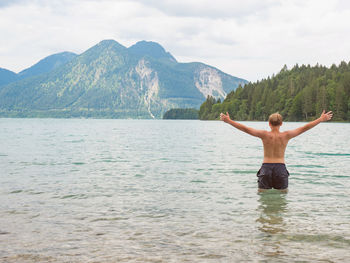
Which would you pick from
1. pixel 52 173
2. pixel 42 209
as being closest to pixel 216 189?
pixel 42 209

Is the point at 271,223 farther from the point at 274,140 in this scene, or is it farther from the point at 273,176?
the point at 274,140

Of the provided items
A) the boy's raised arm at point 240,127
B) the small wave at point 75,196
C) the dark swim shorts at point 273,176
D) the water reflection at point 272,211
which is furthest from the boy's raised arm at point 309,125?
the small wave at point 75,196

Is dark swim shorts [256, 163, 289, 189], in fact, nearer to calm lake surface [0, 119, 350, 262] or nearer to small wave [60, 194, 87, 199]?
calm lake surface [0, 119, 350, 262]

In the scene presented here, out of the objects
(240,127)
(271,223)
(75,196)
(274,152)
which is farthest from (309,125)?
(75,196)

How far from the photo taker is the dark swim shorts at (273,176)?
501 inches

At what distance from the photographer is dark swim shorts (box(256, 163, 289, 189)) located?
41.7 ft

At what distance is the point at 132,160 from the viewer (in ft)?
92.0

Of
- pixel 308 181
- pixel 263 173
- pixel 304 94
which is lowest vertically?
pixel 308 181

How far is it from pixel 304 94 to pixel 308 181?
17493 cm

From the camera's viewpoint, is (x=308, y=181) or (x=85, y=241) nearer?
(x=85, y=241)

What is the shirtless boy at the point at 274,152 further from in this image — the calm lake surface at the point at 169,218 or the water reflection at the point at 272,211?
the calm lake surface at the point at 169,218

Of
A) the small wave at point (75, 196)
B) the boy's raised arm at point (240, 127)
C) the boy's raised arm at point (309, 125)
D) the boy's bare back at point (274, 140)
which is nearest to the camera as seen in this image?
the boy's raised arm at point (309, 125)

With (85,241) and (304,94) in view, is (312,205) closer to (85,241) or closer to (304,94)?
(85,241)

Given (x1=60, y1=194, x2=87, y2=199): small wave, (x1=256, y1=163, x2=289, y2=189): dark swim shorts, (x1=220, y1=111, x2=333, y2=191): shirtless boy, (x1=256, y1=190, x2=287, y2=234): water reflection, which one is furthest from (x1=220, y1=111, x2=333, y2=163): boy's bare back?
(x1=60, y1=194, x2=87, y2=199): small wave
